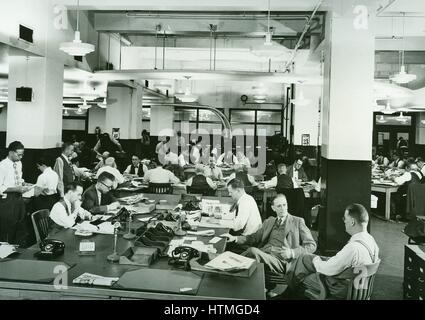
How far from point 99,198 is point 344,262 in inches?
123

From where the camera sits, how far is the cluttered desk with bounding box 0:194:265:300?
2449 mm

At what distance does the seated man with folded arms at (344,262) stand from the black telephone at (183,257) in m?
0.94

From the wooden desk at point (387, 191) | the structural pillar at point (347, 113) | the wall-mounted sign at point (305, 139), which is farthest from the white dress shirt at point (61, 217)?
the wall-mounted sign at point (305, 139)

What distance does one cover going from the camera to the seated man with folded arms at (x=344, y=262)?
307cm

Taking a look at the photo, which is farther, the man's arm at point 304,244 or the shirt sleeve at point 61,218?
the shirt sleeve at point 61,218

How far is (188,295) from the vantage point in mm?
2410

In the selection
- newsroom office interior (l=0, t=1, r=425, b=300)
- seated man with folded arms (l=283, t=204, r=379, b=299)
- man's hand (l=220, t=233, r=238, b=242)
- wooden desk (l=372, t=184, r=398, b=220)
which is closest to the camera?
seated man with folded arms (l=283, t=204, r=379, b=299)

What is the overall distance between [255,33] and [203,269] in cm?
659

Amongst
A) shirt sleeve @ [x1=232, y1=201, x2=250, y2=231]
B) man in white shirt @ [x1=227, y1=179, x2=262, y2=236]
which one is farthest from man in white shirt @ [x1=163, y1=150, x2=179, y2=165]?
shirt sleeve @ [x1=232, y1=201, x2=250, y2=231]

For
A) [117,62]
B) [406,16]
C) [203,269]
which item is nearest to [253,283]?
[203,269]

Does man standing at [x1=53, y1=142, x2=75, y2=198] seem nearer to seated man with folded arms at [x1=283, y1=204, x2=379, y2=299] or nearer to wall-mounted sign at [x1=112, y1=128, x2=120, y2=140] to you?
seated man with folded arms at [x1=283, y1=204, x2=379, y2=299]

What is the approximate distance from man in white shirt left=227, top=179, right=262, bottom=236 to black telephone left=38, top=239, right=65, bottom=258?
6.30ft

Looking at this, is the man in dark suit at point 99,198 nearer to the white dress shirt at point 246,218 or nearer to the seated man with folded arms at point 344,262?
the white dress shirt at point 246,218

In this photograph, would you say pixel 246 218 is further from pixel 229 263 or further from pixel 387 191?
pixel 387 191
